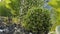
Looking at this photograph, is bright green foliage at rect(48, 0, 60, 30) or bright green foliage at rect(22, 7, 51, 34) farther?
bright green foliage at rect(48, 0, 60, 30)

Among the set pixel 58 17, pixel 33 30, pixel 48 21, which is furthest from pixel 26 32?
pixel 58 17

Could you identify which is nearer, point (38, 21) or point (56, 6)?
point (38, 21)

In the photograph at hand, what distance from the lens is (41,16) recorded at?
2.77 meters

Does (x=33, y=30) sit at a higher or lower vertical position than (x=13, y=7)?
lower

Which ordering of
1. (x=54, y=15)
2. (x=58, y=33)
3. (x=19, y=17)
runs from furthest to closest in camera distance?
(x=19, y=17)
(x=54, y=15)
(x=58, y=33)

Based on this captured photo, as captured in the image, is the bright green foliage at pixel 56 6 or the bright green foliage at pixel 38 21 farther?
the bright green foliage at pixel 56 6

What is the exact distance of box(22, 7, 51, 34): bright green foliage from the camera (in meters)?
2.75

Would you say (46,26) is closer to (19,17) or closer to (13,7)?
(19,17)

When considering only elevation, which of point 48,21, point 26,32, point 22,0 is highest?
point 22,0

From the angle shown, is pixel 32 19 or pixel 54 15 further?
pixel 54 15

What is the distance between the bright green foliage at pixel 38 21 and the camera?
9.01 feet

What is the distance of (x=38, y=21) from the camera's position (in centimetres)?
275

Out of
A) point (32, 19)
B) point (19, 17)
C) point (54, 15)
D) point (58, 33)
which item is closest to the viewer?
point (58, 33)

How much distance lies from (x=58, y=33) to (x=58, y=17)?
0.63 m
